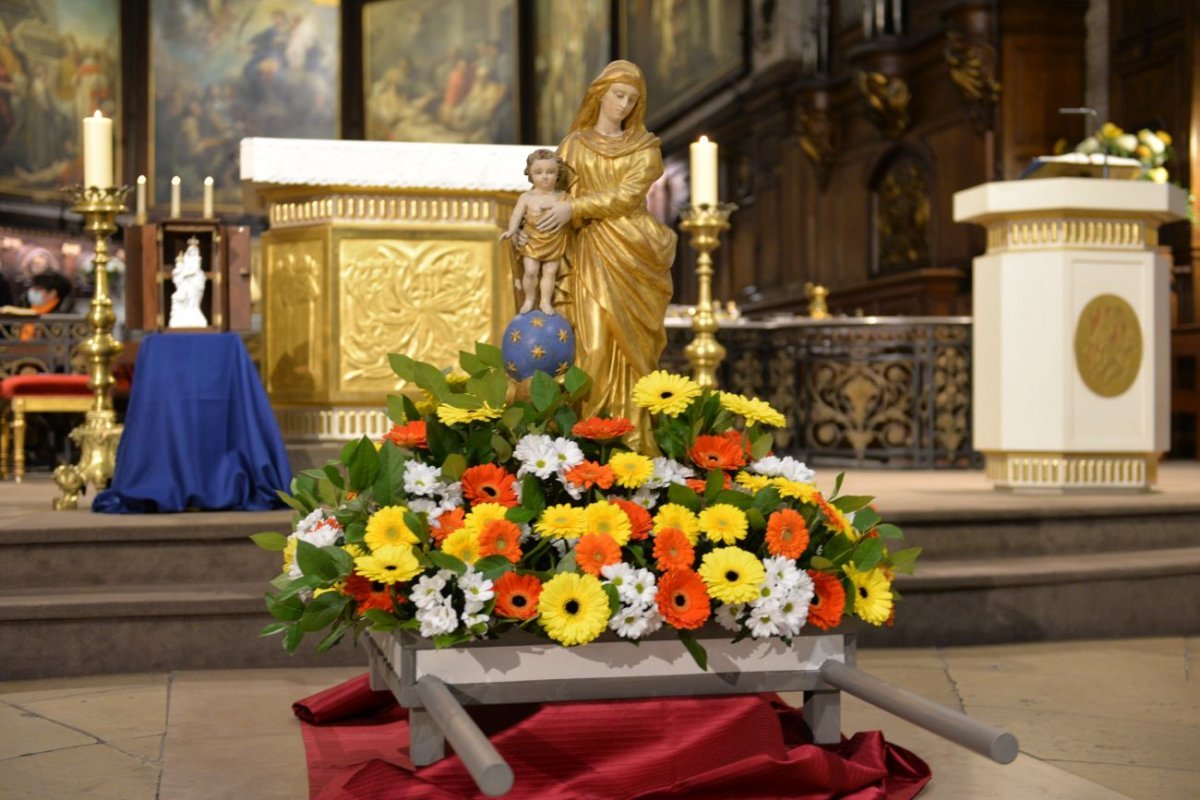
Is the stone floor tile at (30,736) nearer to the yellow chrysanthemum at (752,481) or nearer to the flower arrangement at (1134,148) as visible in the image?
the yellow chrysanthemum at (752,481)

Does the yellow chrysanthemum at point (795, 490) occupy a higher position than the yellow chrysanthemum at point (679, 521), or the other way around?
the yellow chrysanthemum at point (795, 490)

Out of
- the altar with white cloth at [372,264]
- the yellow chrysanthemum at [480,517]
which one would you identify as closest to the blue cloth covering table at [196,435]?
the altar with white cloth at [372,264]

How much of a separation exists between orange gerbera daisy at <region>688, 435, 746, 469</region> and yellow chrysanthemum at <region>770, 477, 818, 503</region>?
9 cm

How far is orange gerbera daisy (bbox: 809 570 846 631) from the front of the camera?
317 cm

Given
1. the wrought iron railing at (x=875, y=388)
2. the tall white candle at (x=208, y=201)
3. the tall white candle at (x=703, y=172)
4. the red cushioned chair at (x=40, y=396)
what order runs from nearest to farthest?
the tall white candle at (x=208, y=201), the tall white candle at (x=703, y=172), the red cushioned chair at (x=40, y=396), the wrought iron railing at (x=875, y=388)

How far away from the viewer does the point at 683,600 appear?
10.1 ft

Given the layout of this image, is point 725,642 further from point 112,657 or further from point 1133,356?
point 1133,356

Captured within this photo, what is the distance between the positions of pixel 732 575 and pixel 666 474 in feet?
0.99

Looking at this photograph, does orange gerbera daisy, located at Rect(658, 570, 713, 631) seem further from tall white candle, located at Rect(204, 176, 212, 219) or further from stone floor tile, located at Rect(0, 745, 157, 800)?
tall white candle, located at Rect(204, 176, 212, 219)

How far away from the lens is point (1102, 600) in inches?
218

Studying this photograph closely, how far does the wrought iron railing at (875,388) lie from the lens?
9.12 meters

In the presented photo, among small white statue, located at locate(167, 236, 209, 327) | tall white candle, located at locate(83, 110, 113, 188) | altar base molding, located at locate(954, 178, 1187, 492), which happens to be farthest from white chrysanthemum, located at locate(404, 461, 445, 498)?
altar base molding, located at locate(954, 178, 1187, 492)

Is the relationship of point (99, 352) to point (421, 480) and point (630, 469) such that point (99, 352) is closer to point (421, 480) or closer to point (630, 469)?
point (421, 480)

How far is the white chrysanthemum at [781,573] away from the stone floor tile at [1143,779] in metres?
0.87
